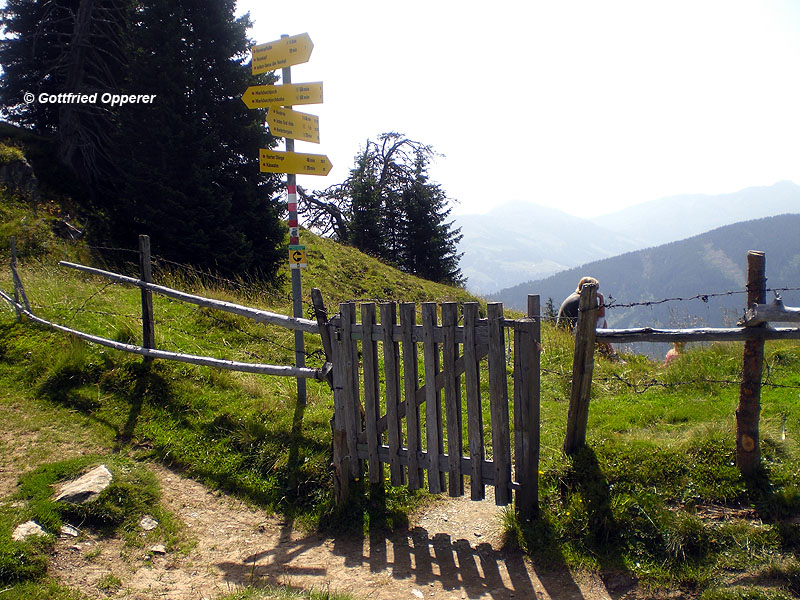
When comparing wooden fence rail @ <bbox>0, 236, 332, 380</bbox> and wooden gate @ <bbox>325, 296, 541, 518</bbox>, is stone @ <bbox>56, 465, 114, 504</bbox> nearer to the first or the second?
wooden fence rail @ <bbox>0, 236, 332, 380</bbox>

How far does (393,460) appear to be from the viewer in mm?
4629

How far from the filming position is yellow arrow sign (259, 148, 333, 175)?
5668 mm

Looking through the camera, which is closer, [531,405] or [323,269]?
[531,405]

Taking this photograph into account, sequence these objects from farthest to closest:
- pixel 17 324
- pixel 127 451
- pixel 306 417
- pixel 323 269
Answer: pixel 323 269 < pixel 17 324 < pixel 306 417 < pixel 127 451

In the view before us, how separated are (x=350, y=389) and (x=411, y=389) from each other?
62 centimetres

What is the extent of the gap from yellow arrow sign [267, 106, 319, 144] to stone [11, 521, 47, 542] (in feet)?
13.0

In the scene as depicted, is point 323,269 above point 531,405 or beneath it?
above

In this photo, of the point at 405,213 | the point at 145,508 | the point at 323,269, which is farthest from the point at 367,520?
the point at 405,213

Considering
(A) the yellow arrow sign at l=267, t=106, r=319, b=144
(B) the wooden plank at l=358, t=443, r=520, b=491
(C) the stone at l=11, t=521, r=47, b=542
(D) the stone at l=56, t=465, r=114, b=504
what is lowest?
(C) the stone at l=11, t=521, r=47, b=542

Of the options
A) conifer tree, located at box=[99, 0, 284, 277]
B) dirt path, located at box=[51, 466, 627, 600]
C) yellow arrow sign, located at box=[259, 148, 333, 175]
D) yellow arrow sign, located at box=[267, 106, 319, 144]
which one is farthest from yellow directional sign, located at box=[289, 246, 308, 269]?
conifer tree, located at box=[99, 0, 284, 277]

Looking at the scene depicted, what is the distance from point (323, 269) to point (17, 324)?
9.49 m

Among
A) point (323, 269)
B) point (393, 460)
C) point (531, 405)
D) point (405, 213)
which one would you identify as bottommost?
point (393, 460)

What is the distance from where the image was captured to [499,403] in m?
4.16

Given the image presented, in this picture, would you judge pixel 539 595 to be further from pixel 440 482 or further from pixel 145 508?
pixel 145 508
